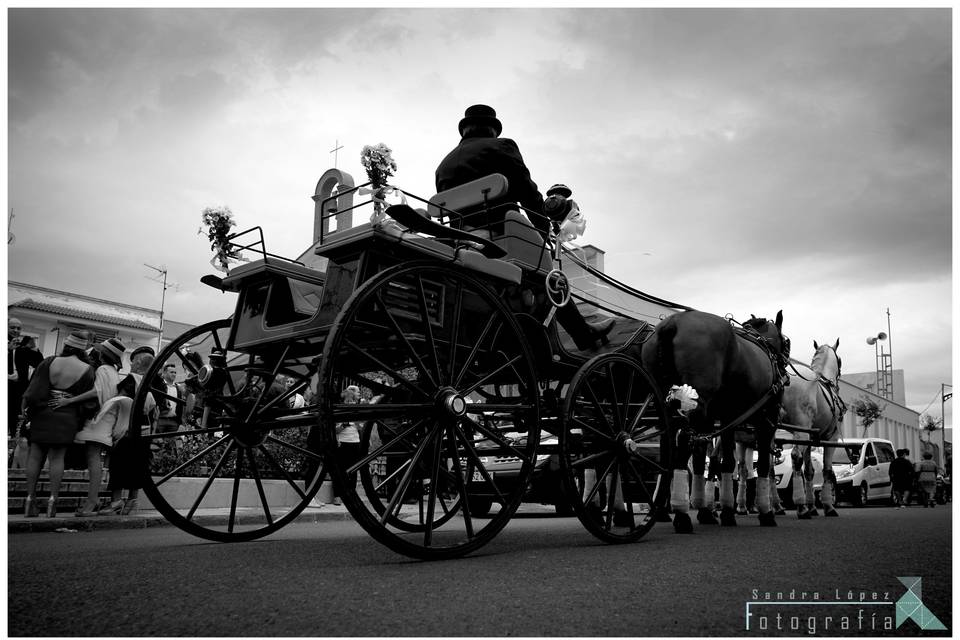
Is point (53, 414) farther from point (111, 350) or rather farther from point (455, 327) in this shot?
point (455, 327)

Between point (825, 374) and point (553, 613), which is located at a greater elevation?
point (825, 374)

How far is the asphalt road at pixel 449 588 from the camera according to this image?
262 cm

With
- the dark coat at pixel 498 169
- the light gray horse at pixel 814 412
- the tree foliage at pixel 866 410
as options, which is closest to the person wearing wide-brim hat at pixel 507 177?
the dark coat at pixel 498 169

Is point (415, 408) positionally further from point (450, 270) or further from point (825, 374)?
point (825, 374)

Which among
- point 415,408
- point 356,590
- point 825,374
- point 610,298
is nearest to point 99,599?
point 356,590

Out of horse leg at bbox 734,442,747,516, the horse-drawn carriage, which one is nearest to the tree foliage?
horse leg at bbox 734,442,747,516

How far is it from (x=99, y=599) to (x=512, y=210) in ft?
12.9

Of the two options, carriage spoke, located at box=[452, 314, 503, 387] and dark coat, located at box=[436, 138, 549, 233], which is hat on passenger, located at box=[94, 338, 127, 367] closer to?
dark coat, located at box=[436, 138, 549, 233]

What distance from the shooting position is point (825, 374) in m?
11.4

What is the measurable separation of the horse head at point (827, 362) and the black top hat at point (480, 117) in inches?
273

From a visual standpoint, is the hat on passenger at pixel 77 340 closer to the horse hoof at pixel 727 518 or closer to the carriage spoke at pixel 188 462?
the carriage spoke at pixel 188 462

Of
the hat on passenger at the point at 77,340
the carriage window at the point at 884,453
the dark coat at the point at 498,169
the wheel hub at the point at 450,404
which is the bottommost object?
the carriage window at the point at 884,453

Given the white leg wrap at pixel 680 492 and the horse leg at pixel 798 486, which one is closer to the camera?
the white leg wrap at pixel 680 492

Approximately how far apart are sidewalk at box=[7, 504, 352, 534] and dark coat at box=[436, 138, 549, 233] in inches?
160
